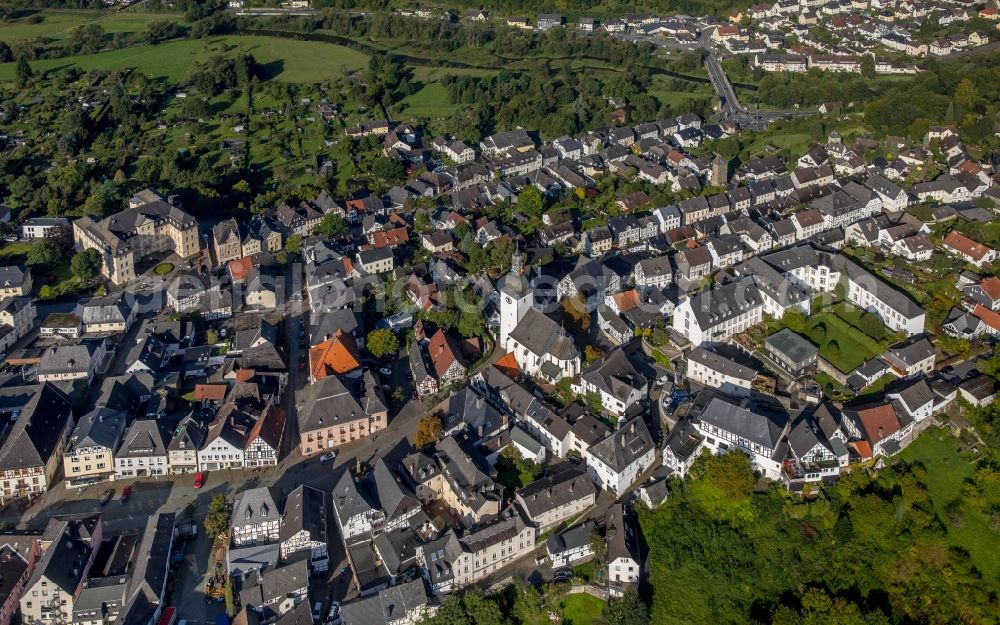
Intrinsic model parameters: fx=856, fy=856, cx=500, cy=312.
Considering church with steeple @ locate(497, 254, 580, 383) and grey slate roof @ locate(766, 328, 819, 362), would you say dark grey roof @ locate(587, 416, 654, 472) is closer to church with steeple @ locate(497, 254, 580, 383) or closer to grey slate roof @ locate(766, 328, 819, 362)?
church with steeple @ locate(497, 254, 580, 383)

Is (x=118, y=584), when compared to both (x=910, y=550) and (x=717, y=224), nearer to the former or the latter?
(x=910, y=550)

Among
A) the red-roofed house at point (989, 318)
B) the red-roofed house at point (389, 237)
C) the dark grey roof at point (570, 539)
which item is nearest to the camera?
the dark grey roof at point (570, 539)

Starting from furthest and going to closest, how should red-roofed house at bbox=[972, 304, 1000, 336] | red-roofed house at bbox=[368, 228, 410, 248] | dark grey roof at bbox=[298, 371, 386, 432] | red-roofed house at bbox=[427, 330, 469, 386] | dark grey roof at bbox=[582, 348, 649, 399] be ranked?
1. red-roofed house at bbox=[368, 228, 410, 248]
2. red-roofed house at bbox=[427, 330, 469, 386]
3. red-roofed house at bbox=[972, 304, 1000, 336]
4. dark grey roof at bbox=[582, 348, 649, 399]
5. dark grey roof at bbox=[298, 371, 386, 432]

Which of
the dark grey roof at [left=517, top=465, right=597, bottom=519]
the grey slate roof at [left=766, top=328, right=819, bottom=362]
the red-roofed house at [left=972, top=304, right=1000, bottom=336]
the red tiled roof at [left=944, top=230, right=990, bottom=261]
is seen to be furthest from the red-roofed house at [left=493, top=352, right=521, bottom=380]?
the red tiled roof at [left=944, top=230, right=990, bottom=261]

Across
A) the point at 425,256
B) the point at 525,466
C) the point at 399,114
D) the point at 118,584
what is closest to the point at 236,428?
the point at 118,584

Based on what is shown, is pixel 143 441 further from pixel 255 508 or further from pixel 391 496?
pixel 391 496

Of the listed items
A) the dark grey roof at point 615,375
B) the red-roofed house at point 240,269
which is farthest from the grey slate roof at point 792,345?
the red-roofed house at point 240,269

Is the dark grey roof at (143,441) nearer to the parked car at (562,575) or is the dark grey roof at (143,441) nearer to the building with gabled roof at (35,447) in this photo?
the building with gabled roof at (35,447)
